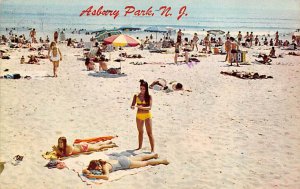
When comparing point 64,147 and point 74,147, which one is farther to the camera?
point 74,147

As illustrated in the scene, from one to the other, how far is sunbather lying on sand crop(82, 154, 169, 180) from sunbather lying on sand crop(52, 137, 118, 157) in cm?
87

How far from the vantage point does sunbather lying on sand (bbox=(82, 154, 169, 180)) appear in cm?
630

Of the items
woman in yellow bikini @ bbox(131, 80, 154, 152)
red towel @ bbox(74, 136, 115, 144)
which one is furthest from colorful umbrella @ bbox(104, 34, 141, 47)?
woman in yellow bikini @ bbox(131, 80, 154, 152)

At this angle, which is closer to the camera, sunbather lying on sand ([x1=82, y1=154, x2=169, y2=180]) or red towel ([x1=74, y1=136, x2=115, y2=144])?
sunbather lying on sand ([x1=82, y1=154, x2=169, y2=180])

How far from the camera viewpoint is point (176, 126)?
9.30 metres

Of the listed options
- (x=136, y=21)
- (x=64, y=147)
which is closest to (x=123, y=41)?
(x=64, y=147)

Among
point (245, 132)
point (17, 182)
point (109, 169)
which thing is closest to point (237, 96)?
point (245, 132)

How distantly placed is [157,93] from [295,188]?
7.32m

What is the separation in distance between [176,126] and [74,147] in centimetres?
297

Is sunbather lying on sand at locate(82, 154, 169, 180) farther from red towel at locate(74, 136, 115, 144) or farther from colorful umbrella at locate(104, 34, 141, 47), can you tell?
colorful umbrella at locate(104, 34, 141, 47)

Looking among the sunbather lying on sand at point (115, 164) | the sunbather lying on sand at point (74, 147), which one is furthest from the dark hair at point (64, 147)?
the sunbather lying on sand at point (115, 164)

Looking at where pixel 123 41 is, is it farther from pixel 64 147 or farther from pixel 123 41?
pixel 64 147

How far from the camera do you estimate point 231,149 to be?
7.79m

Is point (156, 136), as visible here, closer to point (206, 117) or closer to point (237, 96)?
point (206, 117)
